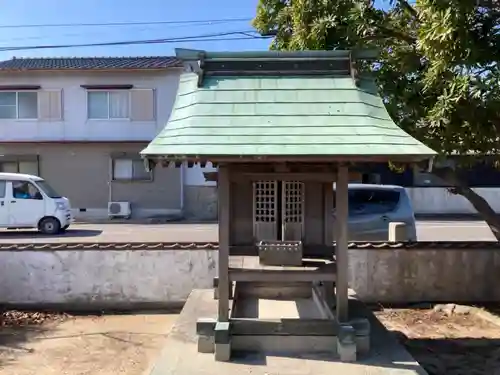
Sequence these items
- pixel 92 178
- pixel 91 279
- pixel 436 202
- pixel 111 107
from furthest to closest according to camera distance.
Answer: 1. pixel 436 202
2. pixel 111 107
3. pixel 92 178
4. pixel 91 279

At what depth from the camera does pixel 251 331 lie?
204 inches

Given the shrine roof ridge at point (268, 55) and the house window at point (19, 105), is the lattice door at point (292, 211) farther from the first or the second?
the house window at point (19, 105)

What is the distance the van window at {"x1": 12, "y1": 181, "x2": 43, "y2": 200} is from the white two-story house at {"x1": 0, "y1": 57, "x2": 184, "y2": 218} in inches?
207

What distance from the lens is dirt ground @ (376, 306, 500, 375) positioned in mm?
5761

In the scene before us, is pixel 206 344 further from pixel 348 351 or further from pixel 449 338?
pixel 449 338

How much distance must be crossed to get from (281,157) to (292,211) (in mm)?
1466

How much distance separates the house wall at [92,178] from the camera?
22281mm

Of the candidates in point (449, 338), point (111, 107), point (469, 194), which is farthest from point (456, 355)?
point (111, 107)

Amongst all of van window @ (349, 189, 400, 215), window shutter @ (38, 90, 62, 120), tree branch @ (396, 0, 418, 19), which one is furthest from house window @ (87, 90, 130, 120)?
tree branch @ (396, 0, 418, 19)

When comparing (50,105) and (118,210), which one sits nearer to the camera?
(118,210)

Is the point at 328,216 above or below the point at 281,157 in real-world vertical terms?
below

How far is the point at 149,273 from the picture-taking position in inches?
312

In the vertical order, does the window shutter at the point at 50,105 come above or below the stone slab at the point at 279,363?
above

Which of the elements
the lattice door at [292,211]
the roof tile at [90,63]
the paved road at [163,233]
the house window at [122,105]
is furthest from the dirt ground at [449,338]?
the house window at [122,105]
